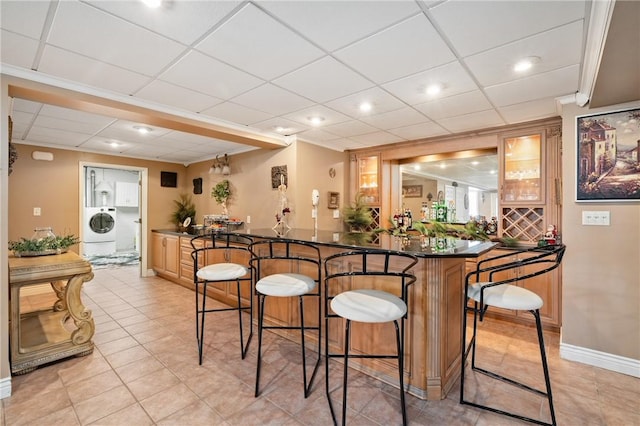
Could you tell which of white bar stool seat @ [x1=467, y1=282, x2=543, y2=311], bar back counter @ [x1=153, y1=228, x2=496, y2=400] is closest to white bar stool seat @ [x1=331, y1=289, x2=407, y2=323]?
bar back counter @ [x1=153, y1=228, x2=496, y2=400]

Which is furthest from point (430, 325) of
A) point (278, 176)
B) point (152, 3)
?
point (278, 176)

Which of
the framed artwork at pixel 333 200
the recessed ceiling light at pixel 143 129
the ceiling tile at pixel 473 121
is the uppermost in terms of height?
the recessed ceiling light at pixel 143 129

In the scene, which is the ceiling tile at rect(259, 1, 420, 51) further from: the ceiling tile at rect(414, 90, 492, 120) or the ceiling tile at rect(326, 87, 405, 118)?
the ceiling tile at rect(414, 90, 492, 120)

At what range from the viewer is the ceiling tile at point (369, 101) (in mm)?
2695

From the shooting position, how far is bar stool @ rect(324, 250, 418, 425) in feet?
5.30

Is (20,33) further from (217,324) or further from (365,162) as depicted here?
(365,162)

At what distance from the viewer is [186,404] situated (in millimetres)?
1930

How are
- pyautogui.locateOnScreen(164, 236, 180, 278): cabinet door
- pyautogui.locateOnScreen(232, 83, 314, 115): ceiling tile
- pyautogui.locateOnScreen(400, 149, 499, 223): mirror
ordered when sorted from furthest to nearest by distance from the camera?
pyautogui.locateOnScreen(400, 149, 499, 223): mirror
pyautogui.locateOnScreen(164, 236, 180, 278): cabinet door
pyautogui.locateOnScreen(232, 83, 314, 115): ceiling tile

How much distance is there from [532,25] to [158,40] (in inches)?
87.5

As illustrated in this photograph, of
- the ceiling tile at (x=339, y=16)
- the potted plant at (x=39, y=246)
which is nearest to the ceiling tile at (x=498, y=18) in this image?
the ceiling tile at (x=339, y=16)

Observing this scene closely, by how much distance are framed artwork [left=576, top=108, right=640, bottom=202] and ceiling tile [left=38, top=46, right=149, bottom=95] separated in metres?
3.74

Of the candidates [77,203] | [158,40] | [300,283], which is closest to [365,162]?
[300,283]

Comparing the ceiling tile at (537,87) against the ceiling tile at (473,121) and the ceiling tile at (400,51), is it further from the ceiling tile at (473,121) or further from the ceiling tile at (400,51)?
the ceiling tile at (400,51)

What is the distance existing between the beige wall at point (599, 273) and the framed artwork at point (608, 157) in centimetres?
5
